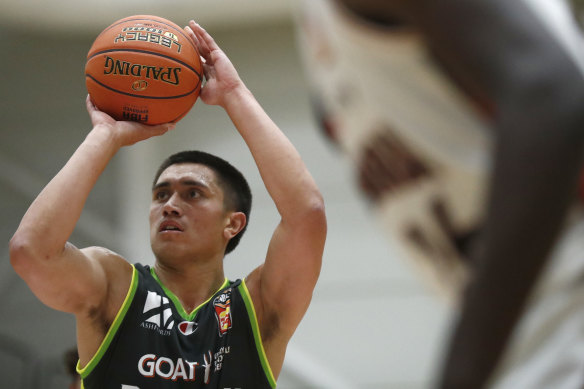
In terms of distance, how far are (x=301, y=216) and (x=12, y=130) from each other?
7.06 m

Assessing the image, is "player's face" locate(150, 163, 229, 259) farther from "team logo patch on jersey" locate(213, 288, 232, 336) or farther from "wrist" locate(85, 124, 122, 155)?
"wrist" locate(85, 124, 122, 155)

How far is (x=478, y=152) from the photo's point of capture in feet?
3.96

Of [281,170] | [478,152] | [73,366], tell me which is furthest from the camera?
[73,366]

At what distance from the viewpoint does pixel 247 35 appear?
28.3 ft

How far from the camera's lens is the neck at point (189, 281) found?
260cm

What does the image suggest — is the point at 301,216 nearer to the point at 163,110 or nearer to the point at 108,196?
the point at 163,110

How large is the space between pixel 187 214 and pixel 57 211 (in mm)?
518

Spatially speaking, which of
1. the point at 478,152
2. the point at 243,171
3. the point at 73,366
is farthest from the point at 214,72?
the point at 243,171

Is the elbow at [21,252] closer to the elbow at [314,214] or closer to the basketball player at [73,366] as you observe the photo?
the elbow at [314,214]

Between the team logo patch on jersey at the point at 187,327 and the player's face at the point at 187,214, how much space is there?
23 cm

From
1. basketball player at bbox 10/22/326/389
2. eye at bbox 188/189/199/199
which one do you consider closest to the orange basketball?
basketball player at bbox 10/22/326/389

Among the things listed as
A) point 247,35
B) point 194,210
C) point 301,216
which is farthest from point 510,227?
point 247,35

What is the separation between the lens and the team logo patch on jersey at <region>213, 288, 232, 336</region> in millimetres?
2479

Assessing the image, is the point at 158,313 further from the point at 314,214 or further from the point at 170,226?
the point at 314,214
